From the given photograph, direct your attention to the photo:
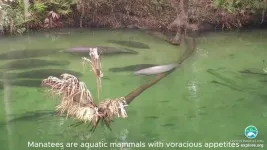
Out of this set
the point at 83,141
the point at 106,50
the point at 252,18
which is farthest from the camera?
the point at 252,18

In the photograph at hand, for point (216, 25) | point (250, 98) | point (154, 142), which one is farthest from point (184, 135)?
point (216, 25)

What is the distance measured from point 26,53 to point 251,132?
6027mm

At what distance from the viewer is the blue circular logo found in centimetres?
481

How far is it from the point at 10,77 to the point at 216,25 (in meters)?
6.90

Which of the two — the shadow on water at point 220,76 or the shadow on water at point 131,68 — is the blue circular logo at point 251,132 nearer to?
the shadow on water at point 220,76

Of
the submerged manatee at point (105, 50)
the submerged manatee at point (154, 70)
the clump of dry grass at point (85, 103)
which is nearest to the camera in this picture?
the clump of dry grass at point (85, 103)

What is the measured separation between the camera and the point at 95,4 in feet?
38.9

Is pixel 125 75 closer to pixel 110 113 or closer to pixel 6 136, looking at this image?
pixel 110 113

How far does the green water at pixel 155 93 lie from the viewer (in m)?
4.85

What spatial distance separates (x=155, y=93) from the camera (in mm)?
6277

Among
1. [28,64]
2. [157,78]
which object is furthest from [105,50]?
[157,78]

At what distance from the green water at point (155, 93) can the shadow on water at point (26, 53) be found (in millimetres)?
23

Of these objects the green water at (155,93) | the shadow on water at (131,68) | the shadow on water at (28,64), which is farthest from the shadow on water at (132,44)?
the shadow on water at (28,64)

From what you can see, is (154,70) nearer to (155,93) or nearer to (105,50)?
(155,93)
